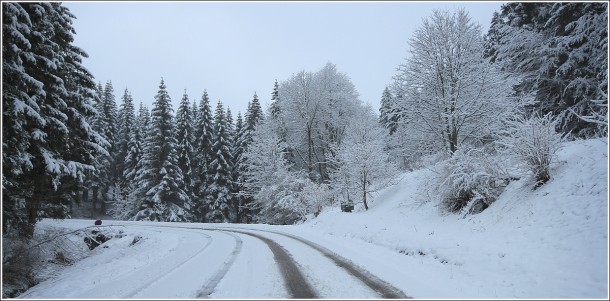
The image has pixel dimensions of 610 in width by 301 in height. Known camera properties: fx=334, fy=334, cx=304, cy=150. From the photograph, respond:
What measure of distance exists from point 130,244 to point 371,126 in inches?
866

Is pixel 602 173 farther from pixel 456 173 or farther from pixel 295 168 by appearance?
pixel 295 168

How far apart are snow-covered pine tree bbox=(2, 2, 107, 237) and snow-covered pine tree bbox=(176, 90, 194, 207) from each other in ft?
73.0

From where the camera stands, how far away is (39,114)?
11305mm

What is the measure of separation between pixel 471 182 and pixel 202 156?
35631mm

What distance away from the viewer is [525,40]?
63.1ft

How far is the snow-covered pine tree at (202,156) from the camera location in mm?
41531

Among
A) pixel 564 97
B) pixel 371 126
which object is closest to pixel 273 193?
pixel 371 126

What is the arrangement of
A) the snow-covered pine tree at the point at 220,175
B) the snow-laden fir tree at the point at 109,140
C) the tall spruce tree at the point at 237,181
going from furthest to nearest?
the snow-laden fir tree at the point at 109,140
the tall spruce tree at the point at 237,181
the snow-covered pine tree at the point at 220,175

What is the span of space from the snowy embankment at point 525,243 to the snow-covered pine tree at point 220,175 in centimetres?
2836

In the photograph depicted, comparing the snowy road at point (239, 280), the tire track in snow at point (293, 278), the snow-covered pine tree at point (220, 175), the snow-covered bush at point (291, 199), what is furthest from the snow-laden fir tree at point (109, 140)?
the tire track in snow at point (293, 278)

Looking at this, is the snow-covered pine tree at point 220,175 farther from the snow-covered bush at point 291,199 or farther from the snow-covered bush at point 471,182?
the snow-covered bush at point 471,182

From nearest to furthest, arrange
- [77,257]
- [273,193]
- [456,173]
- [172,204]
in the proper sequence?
1. [456,173]
2. [77,257]
3. [273,193]
4. [172,204]

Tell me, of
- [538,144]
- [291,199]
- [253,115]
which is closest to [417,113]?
[538,144]

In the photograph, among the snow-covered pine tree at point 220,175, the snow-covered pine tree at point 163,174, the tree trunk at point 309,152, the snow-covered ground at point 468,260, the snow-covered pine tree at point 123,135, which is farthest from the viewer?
the snow-covered pine tree at point 123,135
